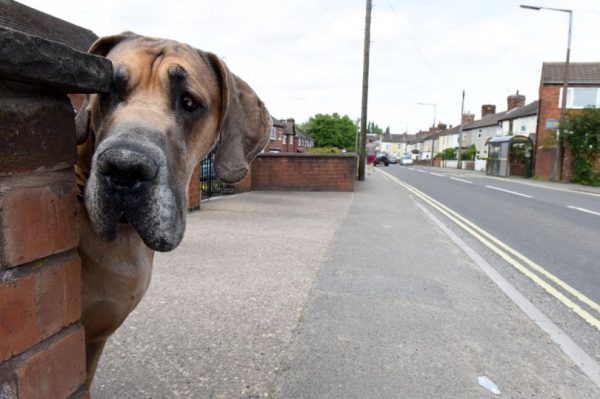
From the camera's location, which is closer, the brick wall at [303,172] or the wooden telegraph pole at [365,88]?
the brick wall at [303,172]

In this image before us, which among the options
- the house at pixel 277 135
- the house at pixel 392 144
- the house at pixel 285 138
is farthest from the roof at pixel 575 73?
the house at pixel 392 144

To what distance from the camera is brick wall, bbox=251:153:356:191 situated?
14195 millimetres

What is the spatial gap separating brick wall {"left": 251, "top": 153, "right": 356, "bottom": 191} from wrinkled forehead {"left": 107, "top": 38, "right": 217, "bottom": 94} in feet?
39.9

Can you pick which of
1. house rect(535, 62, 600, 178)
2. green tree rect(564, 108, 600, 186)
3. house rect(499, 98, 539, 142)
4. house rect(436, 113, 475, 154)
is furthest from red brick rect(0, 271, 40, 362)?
house rect(436, 113, 475, 154)

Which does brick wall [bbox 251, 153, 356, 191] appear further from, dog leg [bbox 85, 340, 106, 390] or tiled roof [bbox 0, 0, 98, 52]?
dog leg [bbox 85, 340, 106, 390]

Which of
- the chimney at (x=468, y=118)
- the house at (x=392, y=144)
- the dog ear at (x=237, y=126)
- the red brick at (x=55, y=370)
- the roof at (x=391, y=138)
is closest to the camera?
the red brick at (x=55, y=370)

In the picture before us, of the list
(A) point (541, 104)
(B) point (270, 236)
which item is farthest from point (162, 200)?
(A) point (541, 104)

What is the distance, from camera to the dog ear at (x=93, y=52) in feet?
4.99

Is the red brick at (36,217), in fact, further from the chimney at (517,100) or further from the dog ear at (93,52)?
the chimney at (517,100)

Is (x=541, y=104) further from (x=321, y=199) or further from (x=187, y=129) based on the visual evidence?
(x=187, y=129)

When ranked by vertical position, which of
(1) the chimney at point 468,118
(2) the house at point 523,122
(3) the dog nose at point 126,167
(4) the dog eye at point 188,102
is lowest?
(3) the dog nose at point 126,167

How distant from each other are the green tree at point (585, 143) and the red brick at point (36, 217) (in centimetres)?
2761

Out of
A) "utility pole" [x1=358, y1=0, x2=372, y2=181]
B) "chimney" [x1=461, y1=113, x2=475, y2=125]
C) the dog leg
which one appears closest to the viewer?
the dog leg

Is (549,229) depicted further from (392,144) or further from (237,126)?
(392,144)
